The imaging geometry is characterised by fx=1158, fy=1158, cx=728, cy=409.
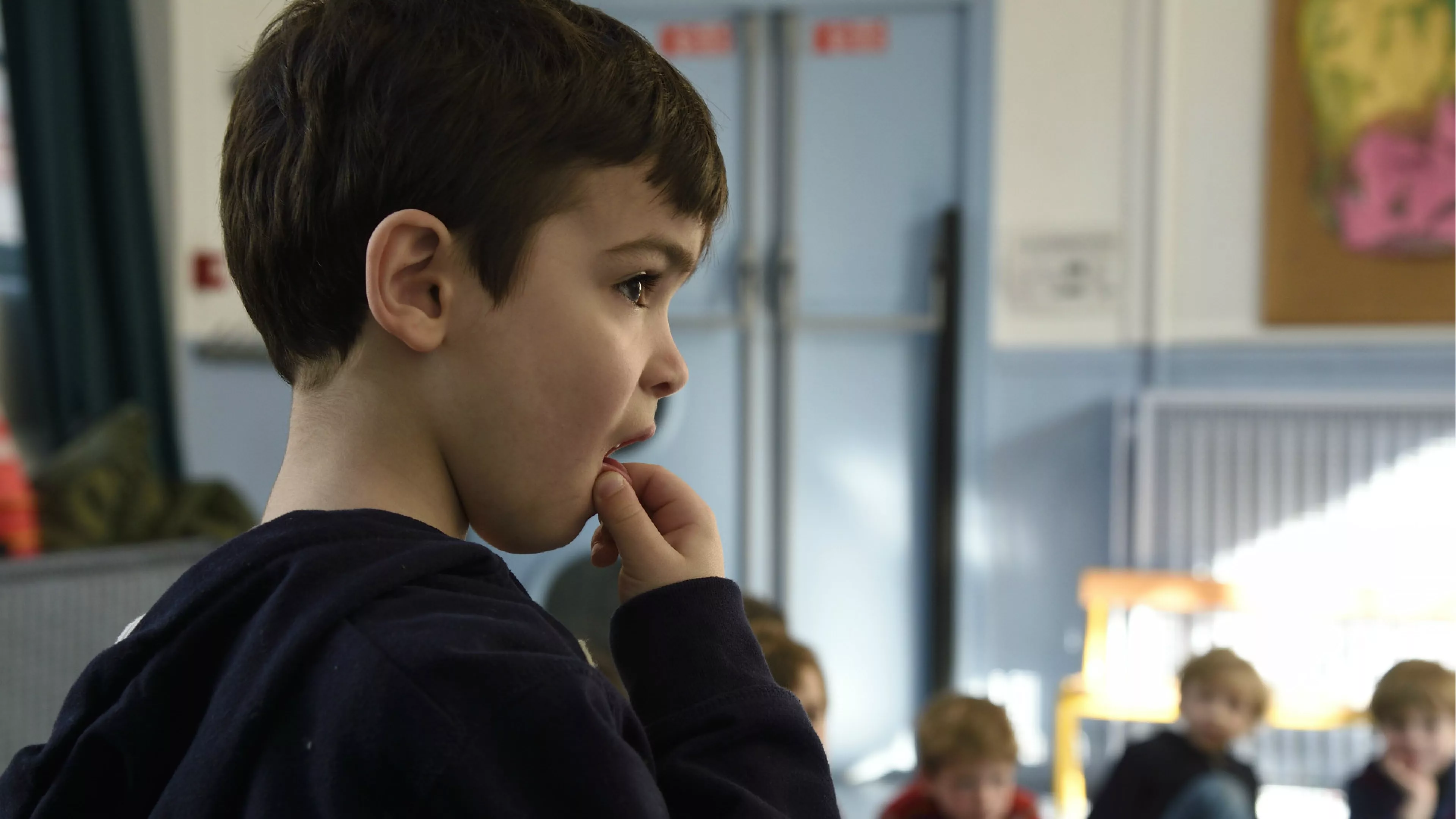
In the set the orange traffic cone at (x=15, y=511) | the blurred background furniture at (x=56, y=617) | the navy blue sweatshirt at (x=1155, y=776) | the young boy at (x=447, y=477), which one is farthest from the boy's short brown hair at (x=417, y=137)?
the orange traffic cone at (x=15, y=511)

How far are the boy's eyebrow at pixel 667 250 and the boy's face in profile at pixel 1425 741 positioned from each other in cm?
215

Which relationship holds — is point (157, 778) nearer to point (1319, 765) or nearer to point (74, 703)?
point (74, 703)

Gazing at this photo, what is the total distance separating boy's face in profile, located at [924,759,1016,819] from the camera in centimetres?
179

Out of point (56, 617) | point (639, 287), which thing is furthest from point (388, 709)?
point (56, 617)

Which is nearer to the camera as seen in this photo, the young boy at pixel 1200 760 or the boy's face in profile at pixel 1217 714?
Answer: the young boy at pixel 1200 760

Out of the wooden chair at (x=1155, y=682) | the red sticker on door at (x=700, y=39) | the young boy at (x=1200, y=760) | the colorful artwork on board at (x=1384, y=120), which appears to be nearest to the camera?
the young boy at (x=1200, y=760)

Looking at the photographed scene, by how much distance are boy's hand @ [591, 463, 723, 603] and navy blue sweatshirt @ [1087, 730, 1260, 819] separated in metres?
1.69

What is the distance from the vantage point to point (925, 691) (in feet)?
10.8

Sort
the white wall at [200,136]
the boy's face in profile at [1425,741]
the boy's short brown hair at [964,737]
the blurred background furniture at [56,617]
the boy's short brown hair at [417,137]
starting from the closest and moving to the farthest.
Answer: the boy's short brown hair at [417,137], the blurred background furniture at [56,617], the boy's short brown hair at [964,737], the boy's face in profile at [1425,741], the white wall at [200,136]

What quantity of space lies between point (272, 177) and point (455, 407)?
150 mm

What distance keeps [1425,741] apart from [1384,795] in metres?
0.14

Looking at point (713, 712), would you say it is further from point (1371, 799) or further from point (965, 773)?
point (1371, 799)

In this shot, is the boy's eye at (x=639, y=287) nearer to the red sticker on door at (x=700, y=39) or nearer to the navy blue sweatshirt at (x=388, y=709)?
the navy blue sweatshirt at (x=388, y=709)

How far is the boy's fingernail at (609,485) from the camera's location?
24.1 inches
